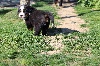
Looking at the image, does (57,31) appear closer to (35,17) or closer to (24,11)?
(35,17)

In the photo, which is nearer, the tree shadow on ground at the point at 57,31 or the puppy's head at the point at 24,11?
the puppy's head at the point at 24,11

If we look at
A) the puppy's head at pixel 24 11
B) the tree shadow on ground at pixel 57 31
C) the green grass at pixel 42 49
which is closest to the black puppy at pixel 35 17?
the puppy's head at pixel 24 11

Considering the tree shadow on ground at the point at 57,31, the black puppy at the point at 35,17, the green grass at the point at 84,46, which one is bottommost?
the tree shadow on ground at the point at 57,31

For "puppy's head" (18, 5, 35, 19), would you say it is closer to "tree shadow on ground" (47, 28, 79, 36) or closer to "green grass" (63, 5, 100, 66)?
"tree shadow on ground" (47, 28, 79, 36)

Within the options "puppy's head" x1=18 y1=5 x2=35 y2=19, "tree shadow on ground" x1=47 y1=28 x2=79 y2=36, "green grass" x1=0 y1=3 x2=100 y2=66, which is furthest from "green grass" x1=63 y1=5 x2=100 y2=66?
"puppy's head" x1=18 y1=5 x2=35 y2=19

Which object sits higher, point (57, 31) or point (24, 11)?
point (24, 11)

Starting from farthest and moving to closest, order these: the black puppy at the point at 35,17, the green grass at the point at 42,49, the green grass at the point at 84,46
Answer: the black puppy at the point at 35,17 < the green grass at the point at 84,46 < the green grass at the point at 42,49

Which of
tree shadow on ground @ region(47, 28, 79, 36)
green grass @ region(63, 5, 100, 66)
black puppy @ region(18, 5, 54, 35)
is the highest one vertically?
black puppy @ region(18, 5, 54, 35)

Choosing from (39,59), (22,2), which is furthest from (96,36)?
(22,2)

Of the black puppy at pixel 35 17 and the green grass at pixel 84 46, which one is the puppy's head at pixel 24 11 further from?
the green grass at pixel 84 46

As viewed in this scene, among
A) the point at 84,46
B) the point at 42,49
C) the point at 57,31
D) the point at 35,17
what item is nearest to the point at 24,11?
the point at 35,17

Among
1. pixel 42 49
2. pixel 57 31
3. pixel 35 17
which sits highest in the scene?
pixel 35 17

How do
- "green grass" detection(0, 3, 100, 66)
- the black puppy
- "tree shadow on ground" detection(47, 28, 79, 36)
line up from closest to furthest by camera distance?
"green grass" detection(0, 3, 100, 66) → the black puppy → "tree shadow on ground" detection(47, 28, 79, 36)

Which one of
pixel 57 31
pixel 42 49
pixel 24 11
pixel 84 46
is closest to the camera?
pixel 42 49
